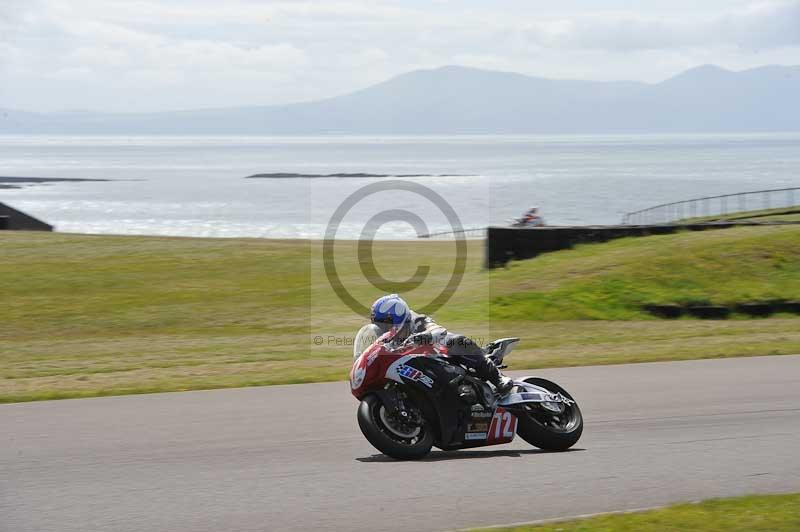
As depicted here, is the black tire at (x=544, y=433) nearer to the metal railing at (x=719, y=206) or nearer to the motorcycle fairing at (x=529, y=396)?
the motorcycle fairing at (x=529, y=396)

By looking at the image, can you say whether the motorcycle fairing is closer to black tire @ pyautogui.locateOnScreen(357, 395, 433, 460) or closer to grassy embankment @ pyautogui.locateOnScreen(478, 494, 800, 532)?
black tire @ pyautogui.locateOnScreen(357, 395, 433, 460)

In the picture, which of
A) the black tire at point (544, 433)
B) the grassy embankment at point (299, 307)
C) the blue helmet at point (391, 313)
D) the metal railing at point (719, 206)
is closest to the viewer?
the blue helmet at point (391, 313)

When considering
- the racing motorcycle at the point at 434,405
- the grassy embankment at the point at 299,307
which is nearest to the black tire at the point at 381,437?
the racing motorcycle at the point at 434,405

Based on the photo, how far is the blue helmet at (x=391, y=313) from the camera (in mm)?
8883

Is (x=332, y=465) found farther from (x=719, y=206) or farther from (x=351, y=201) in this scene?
(x=719, y=206)

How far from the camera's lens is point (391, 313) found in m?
8.88

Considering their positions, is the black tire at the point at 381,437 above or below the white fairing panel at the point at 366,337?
below

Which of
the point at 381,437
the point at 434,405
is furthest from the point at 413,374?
the point at 381,437

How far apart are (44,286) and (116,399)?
13.8 m

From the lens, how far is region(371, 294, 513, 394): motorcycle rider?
8906 mm

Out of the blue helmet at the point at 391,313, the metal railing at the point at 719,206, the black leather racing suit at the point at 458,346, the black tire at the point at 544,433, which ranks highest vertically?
the metal railing at the point at 719,206

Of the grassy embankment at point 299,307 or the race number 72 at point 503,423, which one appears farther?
the grassy embankment at point 299,307

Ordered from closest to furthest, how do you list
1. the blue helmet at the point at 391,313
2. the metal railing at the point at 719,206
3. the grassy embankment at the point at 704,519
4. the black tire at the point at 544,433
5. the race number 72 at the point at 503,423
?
the grassy embankment at the point at 704,519, the blue helmet at the point at 391,313, the race number 72 at the point at 503,423, the black tire at the point at 544,433, the metal railing at the point at 719,206

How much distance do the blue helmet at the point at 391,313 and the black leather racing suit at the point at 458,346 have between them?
0.13 m
